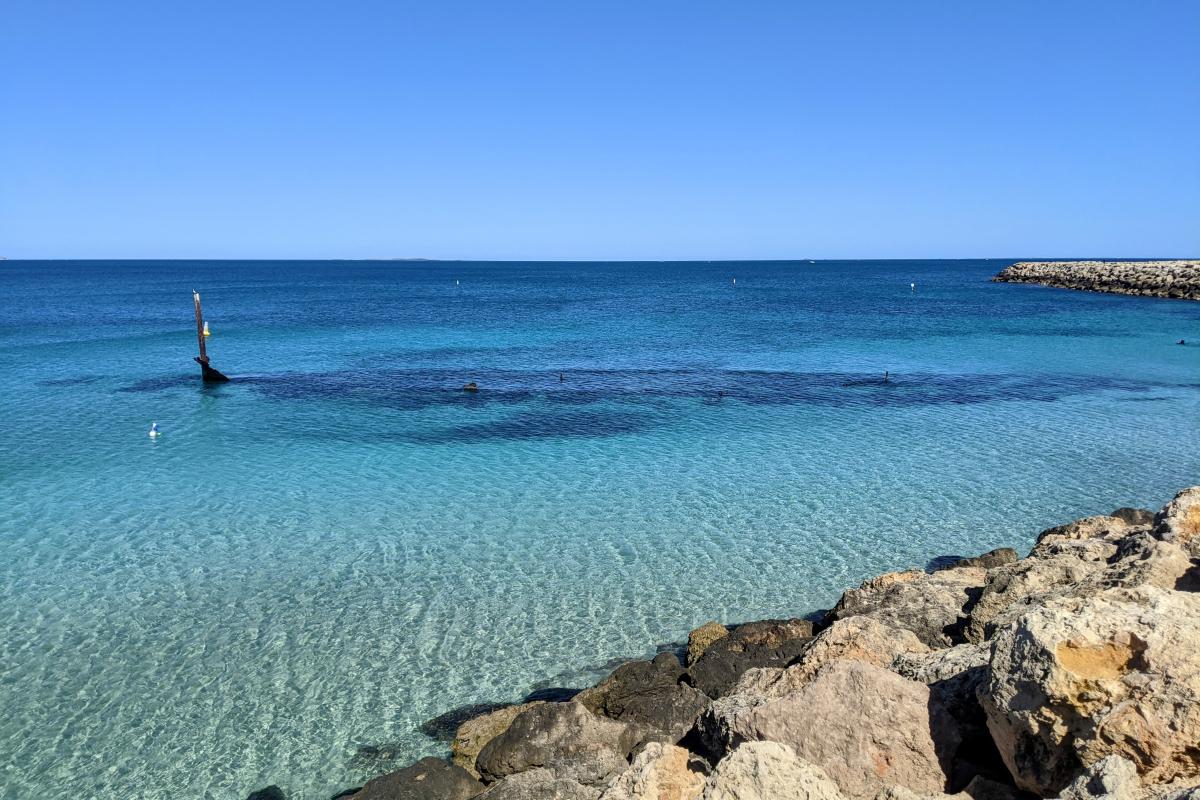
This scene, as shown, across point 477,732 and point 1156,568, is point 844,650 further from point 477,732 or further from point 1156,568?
point 477,732

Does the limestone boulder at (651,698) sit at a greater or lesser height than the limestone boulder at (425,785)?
greater

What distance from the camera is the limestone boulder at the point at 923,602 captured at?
35.0 feet

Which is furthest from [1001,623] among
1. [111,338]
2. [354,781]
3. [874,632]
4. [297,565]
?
[111,338]

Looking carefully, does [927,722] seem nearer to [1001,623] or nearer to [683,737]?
[1001,623]

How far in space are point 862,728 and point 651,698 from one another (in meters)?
3.54

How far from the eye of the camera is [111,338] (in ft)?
175

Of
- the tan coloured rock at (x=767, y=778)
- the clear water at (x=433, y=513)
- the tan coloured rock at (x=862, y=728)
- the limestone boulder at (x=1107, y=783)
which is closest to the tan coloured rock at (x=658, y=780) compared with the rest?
the tan coloured rock at (x=767, y=778)

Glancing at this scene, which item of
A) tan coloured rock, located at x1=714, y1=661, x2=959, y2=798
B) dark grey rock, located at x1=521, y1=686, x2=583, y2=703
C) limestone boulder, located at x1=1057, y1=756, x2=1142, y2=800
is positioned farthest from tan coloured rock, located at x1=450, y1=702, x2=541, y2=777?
limestone boulder, located at x1=1057, y1=756, x2=1142, y2=800

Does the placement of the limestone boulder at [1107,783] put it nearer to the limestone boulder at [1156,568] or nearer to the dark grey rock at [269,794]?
the limestone boulder at [1156,568]

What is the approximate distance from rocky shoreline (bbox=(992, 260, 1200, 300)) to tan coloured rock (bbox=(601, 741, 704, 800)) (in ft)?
311

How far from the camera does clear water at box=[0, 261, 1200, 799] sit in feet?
38.2

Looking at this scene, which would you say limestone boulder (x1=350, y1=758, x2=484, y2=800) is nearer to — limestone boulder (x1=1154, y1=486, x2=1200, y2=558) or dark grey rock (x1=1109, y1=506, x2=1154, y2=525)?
limestone boulder (x1=1154, y1=486, x2=1200, y2=558)

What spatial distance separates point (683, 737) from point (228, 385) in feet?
106

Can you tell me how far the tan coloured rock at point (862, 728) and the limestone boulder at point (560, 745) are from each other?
1.86 meters
